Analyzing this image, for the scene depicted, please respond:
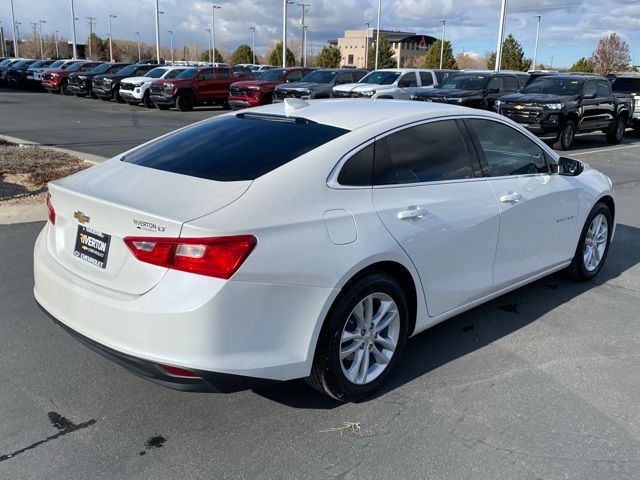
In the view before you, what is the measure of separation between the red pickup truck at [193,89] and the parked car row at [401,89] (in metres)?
0.04

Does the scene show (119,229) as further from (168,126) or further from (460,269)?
(168,126)

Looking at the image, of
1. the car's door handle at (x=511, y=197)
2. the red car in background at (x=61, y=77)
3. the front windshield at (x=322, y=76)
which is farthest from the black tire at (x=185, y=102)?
the car's door handle at (x=511, y=197)

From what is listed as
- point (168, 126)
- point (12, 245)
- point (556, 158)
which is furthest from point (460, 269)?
point (168, 126)

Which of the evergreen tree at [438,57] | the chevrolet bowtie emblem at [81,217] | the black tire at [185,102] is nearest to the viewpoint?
the chevrolet bowtie emblem at [81,217]

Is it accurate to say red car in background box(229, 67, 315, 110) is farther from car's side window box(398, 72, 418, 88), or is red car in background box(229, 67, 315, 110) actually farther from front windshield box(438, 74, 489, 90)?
front windshield box(438, 74, 489, 90)

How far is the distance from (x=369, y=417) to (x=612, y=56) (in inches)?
2416

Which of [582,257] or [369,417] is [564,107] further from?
[369,417]

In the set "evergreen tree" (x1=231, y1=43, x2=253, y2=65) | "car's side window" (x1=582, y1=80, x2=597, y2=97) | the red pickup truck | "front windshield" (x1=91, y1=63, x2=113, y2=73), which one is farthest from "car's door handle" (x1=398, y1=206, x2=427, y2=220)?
"evergreen tree" (x1=231, y1=43, x2=253, y2=65)

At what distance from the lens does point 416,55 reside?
380 feet

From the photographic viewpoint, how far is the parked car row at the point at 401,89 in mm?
15453

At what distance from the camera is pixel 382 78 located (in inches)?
825

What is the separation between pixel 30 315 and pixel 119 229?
80.5 inches

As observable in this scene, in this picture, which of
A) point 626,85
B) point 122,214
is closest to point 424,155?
point 122,214

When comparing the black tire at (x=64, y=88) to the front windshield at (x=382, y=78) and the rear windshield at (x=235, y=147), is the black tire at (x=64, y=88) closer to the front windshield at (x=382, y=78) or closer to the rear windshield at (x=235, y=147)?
the front windshield at (x=382, y=78)
